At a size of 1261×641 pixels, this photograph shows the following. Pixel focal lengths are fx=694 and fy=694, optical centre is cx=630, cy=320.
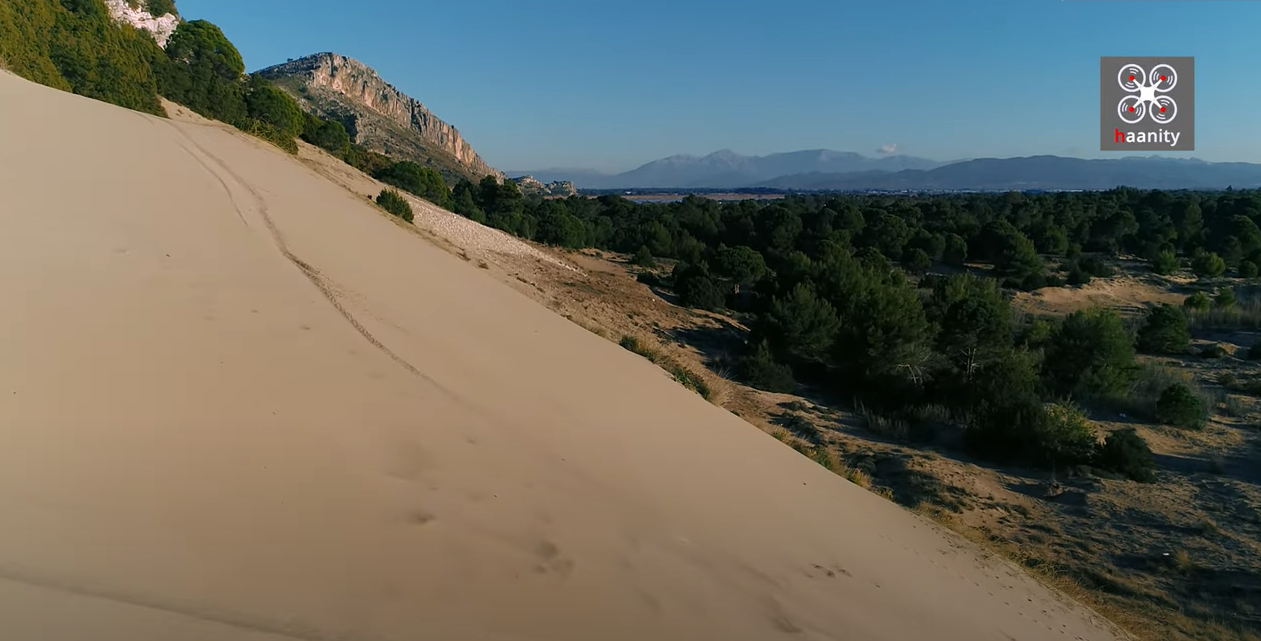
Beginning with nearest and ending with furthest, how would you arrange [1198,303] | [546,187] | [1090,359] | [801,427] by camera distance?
[801,427]
[1090,359]
[1198,303]
[546,187]

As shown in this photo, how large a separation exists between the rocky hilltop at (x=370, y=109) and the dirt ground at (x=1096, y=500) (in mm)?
73458

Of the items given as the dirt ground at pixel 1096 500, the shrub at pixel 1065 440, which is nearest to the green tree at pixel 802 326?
the dirt ground at pixel 1096 500

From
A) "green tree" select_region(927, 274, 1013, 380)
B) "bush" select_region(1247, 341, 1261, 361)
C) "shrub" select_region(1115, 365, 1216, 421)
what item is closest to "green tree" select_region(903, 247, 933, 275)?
"bush" select_region(1247, 341, 1261, 361)

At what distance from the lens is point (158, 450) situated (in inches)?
135

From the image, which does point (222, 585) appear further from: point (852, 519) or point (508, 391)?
point (852, 519)

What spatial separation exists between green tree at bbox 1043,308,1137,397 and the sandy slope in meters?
13.7

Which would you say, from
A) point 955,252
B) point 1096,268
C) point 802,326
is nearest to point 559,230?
point 802,326

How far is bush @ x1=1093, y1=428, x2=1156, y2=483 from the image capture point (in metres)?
12.1

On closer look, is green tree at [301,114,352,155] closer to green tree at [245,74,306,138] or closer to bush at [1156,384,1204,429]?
green tree at [245,74,306,138]

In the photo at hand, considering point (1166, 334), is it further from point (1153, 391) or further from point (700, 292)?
point (700, 292)

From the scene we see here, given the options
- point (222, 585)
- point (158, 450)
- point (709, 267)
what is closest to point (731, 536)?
point (222, 585)

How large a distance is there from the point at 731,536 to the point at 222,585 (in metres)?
3.02

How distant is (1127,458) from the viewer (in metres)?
12.3

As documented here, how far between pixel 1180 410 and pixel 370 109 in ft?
396
